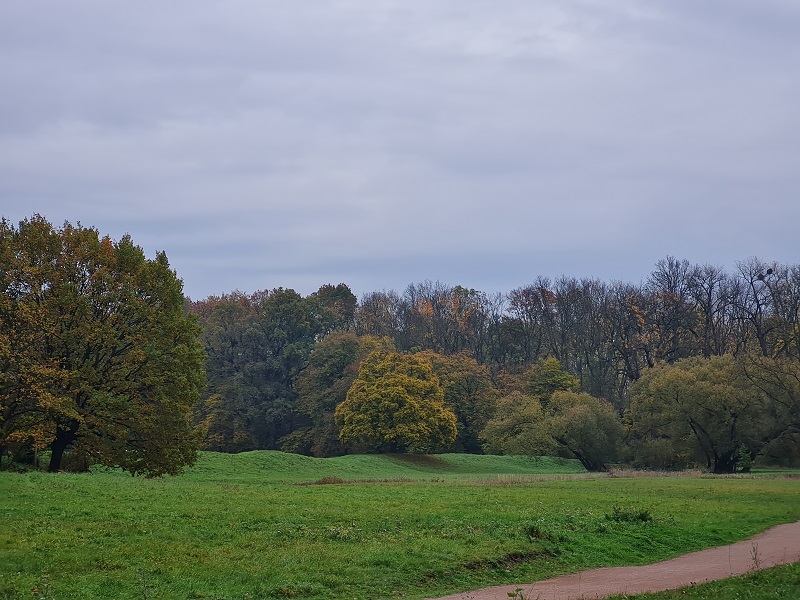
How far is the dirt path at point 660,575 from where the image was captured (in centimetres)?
1462

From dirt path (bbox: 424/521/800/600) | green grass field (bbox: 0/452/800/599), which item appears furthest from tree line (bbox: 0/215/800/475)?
dirt path (bbox: 424/521/800/600)

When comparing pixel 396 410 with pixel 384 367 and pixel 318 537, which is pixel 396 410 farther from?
pixel 318 537

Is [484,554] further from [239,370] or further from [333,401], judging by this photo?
[239,370]

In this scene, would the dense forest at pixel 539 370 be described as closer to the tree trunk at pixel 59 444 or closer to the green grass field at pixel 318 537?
the green grass field at pixel 318 537

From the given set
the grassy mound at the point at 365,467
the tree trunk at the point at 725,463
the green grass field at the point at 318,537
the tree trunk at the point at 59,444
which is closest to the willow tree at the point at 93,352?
the tree trunk at the point at 59,444

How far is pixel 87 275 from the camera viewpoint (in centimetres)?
3888

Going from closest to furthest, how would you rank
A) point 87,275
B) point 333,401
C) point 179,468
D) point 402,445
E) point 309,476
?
point 87,275, point 179,468, point 309,476, point 402,445, point 333,401

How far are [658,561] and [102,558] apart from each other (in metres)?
13.2

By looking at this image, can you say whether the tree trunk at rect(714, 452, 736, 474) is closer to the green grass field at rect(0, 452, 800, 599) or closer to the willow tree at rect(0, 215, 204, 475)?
the green grass field at rect(0, 452, 800, 599)

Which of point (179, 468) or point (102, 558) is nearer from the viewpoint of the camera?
point (102, 558)

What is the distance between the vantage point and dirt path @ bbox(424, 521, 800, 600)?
1462 centimetres

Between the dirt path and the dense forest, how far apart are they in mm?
42291

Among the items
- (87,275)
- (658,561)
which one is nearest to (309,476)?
(87,275)

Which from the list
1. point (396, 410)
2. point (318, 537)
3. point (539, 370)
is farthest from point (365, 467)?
point (318, 537)
